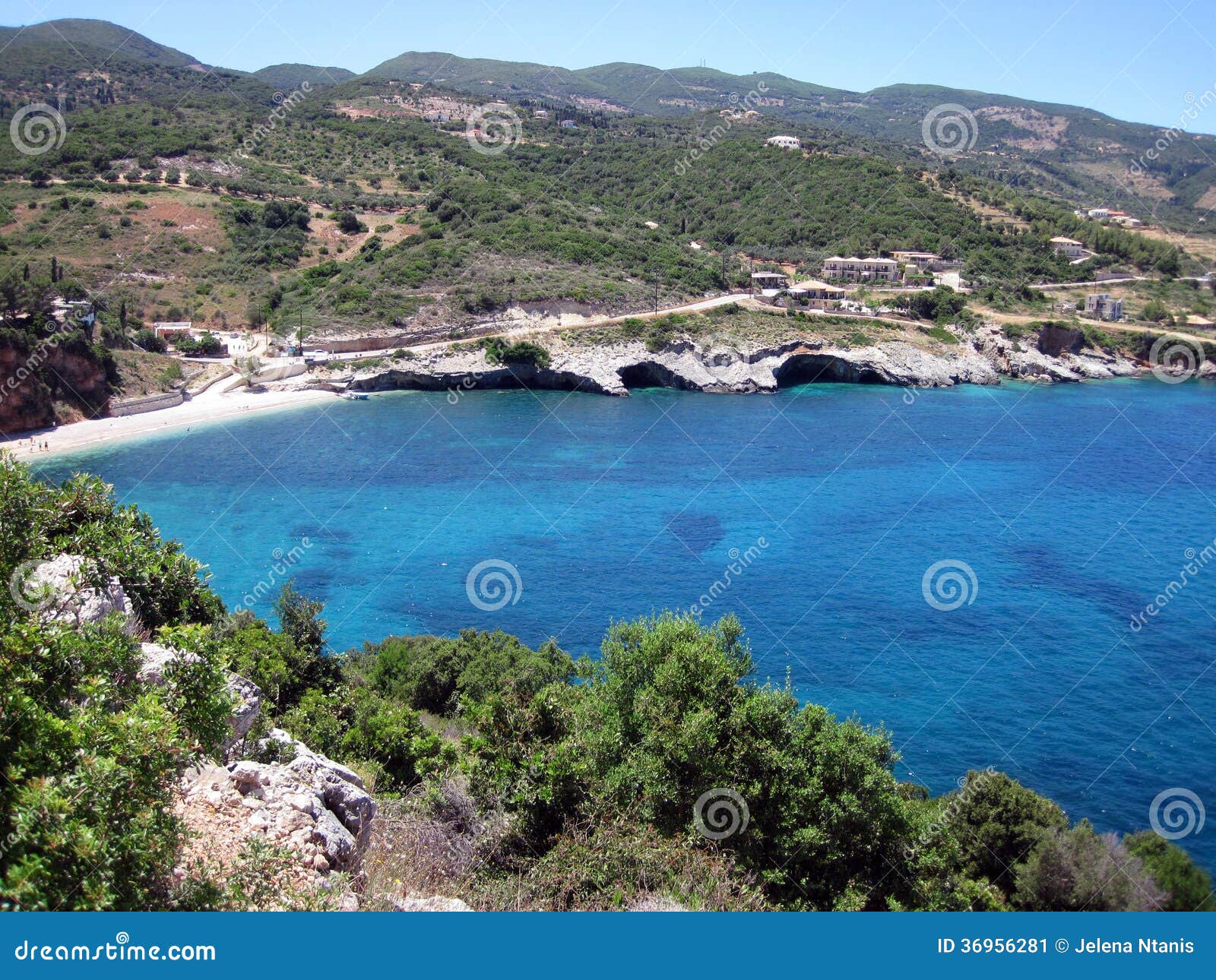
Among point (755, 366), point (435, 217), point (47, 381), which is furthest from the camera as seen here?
point (435, 217)

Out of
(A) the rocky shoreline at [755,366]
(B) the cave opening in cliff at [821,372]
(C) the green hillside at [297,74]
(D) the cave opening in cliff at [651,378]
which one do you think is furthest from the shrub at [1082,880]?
(C) the green hillside at [297,74]

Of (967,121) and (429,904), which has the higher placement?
(967,121)

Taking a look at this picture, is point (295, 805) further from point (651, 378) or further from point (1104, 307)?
point (1104, 307)

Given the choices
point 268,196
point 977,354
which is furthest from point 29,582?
point 268,196

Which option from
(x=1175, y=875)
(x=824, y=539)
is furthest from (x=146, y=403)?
(x=1175, y=875)

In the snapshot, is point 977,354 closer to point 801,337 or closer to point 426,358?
point 801,337

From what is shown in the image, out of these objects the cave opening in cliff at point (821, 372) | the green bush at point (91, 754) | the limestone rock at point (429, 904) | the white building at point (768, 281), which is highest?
the white building at point (768, 281)

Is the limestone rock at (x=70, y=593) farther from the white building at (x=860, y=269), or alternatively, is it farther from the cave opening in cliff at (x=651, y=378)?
the white building at (x=860, y=269)
